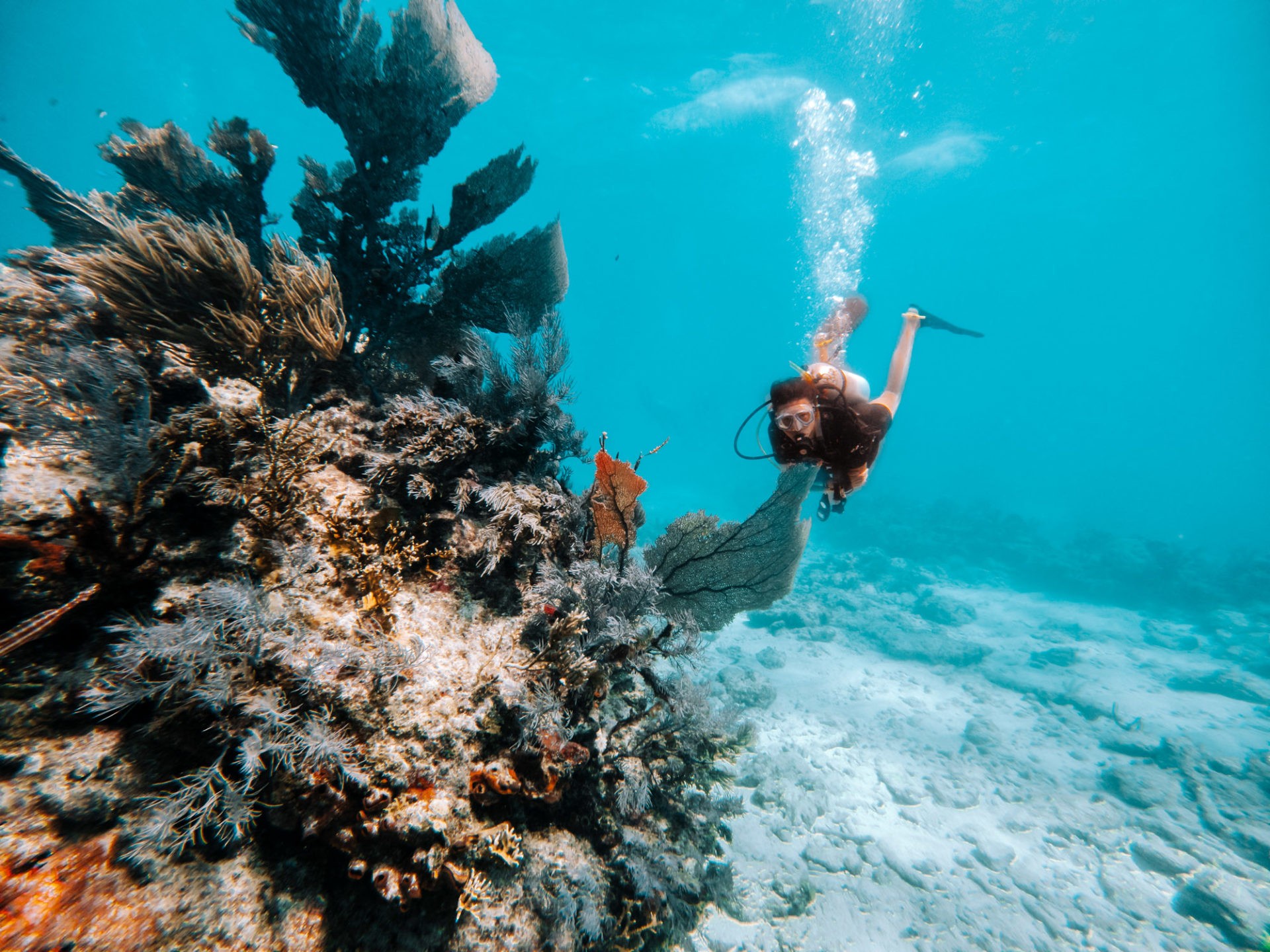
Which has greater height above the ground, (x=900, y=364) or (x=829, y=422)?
(x=900, y=364)

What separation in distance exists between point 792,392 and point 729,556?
169 centimetres

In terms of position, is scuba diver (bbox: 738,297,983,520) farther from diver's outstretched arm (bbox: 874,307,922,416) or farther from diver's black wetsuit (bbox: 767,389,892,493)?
diver's outstretched arm (bbox: 874,307,922,416)

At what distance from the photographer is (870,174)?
4456 cm

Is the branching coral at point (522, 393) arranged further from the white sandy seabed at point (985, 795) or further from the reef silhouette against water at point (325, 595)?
the white sandy seabed at point (985, 795)

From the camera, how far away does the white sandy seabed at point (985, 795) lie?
20.6ft

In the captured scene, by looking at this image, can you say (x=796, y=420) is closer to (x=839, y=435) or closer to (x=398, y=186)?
(x=839, y=435)

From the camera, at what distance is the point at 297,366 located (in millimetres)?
3271

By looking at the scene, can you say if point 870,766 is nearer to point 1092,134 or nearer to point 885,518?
point 885,518

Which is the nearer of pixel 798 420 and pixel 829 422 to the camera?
pixel 798 420

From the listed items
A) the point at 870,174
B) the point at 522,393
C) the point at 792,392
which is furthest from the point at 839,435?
the point at 870,174

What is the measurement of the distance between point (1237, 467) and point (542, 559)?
153 m

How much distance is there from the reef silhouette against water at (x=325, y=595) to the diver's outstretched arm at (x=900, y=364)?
5.70 feet

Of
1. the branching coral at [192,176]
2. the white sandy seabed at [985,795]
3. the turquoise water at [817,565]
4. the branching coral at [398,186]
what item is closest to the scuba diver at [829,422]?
the turquoise water at [817,565]

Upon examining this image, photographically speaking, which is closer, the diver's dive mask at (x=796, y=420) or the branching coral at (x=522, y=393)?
the branching coral at (x=522, y=393)
